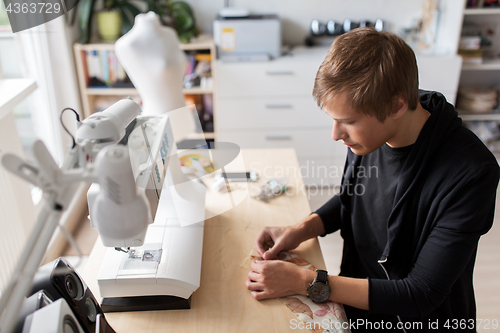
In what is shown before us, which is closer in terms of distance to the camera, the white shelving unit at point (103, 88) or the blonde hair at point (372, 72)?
the blonde hair at point (372, 72)

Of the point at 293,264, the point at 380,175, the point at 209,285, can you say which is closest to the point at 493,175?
the point at 380,175

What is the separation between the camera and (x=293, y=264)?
1.12 m

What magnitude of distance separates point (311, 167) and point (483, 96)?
142 cm

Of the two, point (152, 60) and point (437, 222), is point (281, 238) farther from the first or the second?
point (152, 60)

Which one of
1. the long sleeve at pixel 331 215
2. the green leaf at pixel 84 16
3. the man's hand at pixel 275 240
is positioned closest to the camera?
the man's hand at pixel 275 240

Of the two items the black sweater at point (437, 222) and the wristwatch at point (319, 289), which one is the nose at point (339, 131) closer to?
the black sweater at point (437, 222)

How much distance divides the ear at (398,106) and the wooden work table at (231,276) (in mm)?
487

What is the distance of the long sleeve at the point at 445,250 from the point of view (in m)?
0.99

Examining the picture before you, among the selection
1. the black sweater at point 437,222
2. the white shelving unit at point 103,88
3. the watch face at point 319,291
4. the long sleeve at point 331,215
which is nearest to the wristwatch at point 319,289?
the watch face at point 319,291

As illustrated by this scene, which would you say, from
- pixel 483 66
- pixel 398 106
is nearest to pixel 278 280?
pixel 398 106

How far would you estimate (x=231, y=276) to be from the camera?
3.85 ft

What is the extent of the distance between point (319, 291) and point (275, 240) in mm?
246

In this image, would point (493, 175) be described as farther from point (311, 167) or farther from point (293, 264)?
point (311, 167)

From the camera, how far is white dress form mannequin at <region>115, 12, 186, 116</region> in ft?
6.77
